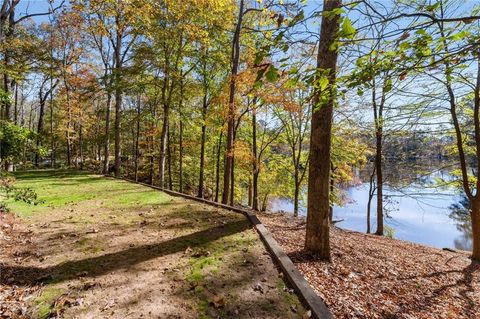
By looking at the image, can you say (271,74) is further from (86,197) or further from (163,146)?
(163,146)

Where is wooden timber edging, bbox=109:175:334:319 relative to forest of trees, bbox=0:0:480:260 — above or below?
below

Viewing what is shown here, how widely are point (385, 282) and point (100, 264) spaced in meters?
4.61

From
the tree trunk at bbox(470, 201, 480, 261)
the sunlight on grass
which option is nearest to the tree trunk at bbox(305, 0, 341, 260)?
the sunlight on grass

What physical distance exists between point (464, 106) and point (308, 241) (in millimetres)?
7270

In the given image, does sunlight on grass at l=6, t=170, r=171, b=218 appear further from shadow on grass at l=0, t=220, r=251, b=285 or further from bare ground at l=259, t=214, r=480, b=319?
bare ground at l=259, t=214, r=480, b=319

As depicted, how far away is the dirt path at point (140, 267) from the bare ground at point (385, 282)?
2.52ft

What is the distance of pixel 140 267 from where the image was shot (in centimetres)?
420

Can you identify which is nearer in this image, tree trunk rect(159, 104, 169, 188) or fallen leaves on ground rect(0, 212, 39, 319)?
fallen leaves on ground rect(0, 212, 39, 319)

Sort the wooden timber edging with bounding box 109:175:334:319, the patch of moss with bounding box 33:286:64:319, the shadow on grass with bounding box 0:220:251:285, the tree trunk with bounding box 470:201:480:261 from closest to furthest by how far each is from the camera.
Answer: the patch of moss with bounding box 33:286:64:319 → the wooden timber edging with bounding box 109:175:334:319 → the shadow on grass with bounding box 0:220:251:285 → the tree trunk with bounding box 470:201:480:261

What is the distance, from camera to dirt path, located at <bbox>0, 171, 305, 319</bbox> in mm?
3223

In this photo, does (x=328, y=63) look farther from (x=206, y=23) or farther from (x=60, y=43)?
(x=60, y=43)

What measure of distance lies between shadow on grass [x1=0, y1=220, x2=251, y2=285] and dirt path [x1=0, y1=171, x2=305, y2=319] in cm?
1

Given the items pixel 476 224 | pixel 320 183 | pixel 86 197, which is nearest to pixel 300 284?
pixel 320 183

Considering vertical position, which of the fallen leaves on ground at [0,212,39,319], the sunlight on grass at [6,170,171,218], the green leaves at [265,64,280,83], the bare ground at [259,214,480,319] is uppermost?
the green leaves at [265,64,280,83]
